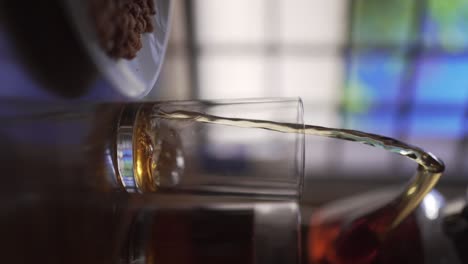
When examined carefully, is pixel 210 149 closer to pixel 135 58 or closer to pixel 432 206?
pixel 135 58

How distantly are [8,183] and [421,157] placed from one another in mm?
254

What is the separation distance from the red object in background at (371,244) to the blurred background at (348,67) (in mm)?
874

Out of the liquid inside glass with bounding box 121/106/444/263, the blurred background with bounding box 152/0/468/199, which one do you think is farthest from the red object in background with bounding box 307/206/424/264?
the blurred background with bounding box 152/0/468/199

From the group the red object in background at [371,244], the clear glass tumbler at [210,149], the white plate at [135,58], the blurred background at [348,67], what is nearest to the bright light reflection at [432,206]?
the red object in background at [371,244]

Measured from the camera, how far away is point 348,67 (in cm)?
136

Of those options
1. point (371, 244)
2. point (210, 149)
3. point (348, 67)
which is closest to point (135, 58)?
point (210, 149)

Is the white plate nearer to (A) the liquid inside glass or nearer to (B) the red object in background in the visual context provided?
(A) the liquid inside glass

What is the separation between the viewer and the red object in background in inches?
14.4

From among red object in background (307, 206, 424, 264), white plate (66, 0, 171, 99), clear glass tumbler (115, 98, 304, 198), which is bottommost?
red object in background (307, 206, 424, 264)

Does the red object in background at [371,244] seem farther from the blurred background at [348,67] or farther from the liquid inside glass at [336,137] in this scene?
the blurred background at [348,67]

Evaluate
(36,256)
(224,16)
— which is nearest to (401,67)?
(224,16)

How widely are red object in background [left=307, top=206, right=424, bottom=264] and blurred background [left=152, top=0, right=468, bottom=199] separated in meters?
0.87

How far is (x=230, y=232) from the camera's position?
0.35 meters

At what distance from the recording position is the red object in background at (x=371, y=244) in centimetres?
36
